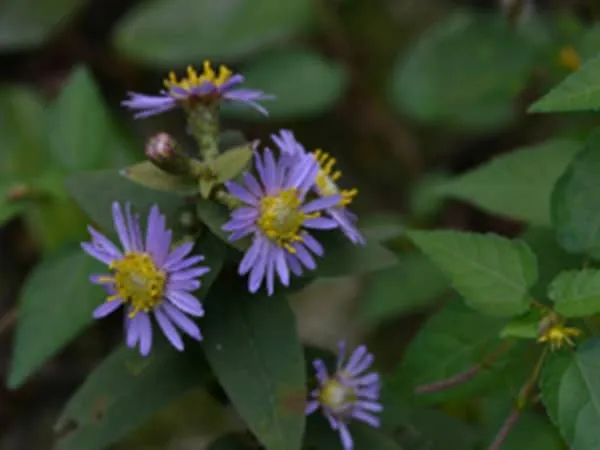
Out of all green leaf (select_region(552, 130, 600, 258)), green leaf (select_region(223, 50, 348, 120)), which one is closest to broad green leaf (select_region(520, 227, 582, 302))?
green leaf (select_region(552, 130, 600, 258))

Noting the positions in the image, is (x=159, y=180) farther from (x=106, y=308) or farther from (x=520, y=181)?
(x=520, y=181)

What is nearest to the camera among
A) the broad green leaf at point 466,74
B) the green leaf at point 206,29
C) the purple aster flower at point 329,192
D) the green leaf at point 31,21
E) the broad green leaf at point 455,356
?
the purple aster flower at point 329,192

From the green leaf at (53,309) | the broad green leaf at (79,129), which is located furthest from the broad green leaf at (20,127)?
the green leaf at (53,309)

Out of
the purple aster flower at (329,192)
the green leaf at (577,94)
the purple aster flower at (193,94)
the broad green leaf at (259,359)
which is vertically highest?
the green leaf at (577,94)

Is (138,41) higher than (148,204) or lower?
lower

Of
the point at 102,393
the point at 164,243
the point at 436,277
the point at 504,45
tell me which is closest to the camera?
the point at 164,243

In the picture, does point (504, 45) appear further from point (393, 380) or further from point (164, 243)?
point (164, 243)

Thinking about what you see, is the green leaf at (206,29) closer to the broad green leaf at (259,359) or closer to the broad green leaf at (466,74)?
the broad green leaf at (466,74)

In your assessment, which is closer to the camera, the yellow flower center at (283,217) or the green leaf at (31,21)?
the yellow flower center at (283,217)

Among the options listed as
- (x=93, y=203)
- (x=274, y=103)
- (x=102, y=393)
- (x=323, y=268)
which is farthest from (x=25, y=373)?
(x=274, y=103)
